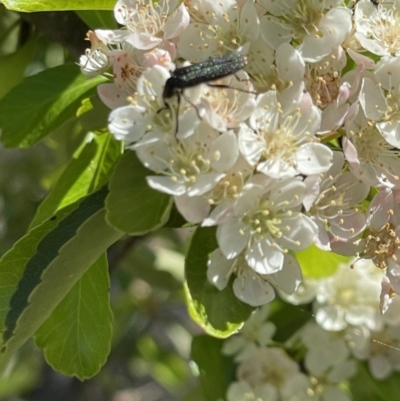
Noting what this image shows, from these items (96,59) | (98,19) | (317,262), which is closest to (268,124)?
(96,59)

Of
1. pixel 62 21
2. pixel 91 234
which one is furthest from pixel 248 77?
pixel 62 21

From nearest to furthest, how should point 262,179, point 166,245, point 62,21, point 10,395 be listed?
point 262,179, point 62,21, point 166,245, point 10,395

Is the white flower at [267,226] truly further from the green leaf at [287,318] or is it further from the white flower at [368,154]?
the green leaf at [287,318]

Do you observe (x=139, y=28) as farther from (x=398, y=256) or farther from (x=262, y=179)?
(x=398, y=256)

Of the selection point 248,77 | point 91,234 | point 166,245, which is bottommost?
point 166,245

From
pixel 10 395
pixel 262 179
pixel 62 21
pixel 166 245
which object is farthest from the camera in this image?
pixel 10 395

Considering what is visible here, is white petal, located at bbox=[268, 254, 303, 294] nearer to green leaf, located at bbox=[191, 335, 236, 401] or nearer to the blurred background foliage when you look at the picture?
the blurred background foliage

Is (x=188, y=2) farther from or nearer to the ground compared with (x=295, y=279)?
farther from the ground

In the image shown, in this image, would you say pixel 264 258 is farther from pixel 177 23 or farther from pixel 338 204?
pixel 177 23
